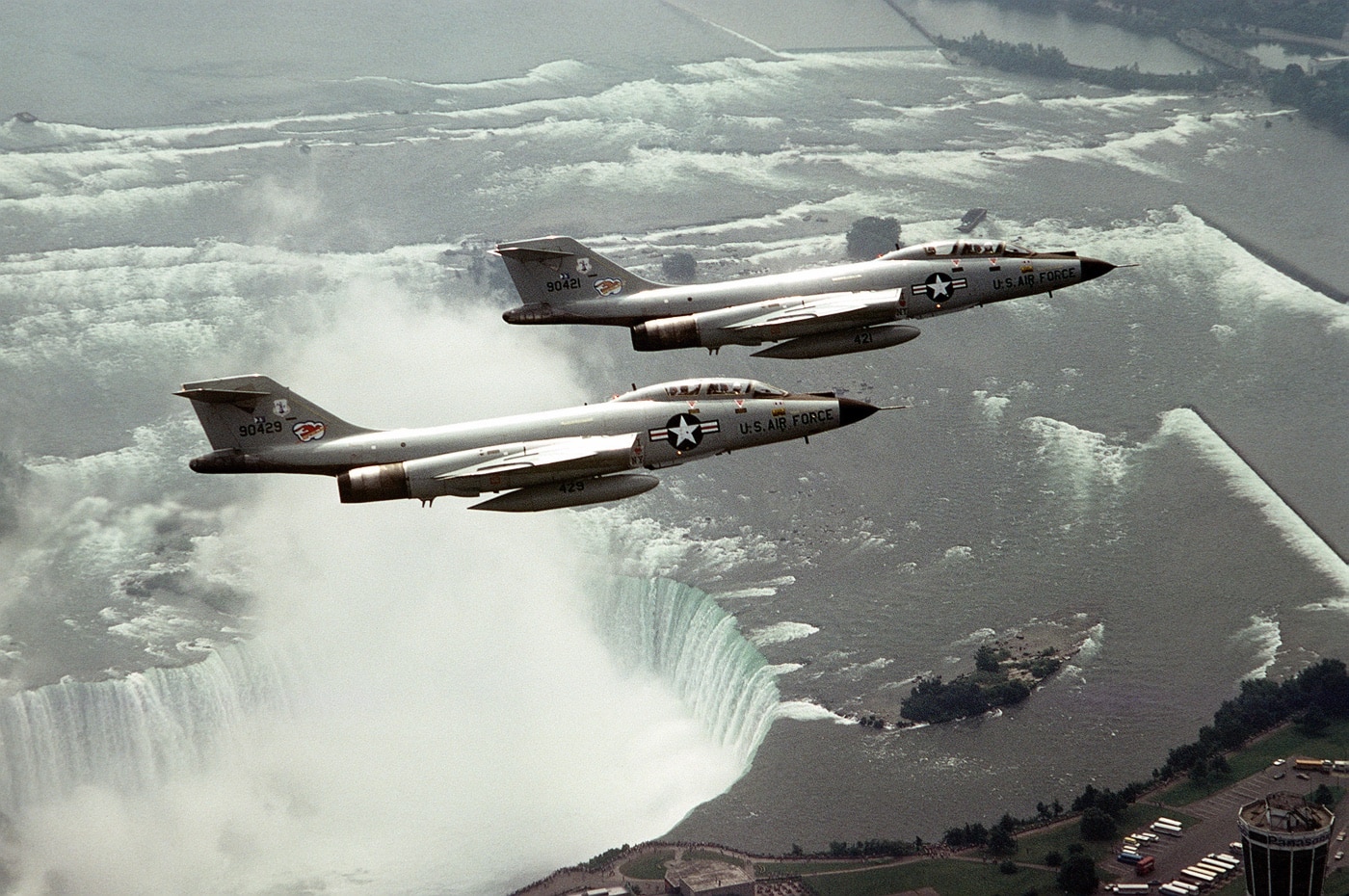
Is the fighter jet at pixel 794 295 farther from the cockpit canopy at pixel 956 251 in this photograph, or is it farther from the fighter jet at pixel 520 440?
the fighter jet at pixel 520 440

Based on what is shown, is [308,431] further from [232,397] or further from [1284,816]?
[1284,816]

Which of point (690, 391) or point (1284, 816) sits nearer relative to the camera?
point (690, 391)

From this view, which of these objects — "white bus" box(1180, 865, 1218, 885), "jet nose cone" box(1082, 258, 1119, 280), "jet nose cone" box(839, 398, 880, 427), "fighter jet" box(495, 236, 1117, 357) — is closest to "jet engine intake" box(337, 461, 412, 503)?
"fighter jet" box(495, 236, 1117, 357)

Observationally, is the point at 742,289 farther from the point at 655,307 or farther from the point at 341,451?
the point at 341,451

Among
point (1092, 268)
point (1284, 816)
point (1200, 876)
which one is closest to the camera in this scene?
point (1092, 268)

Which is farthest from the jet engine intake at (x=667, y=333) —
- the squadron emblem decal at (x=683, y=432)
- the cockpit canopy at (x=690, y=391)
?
the squadron emblem decal at (x=683, y=432)

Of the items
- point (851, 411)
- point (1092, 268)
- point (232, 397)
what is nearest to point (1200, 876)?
point (1092, 268)
